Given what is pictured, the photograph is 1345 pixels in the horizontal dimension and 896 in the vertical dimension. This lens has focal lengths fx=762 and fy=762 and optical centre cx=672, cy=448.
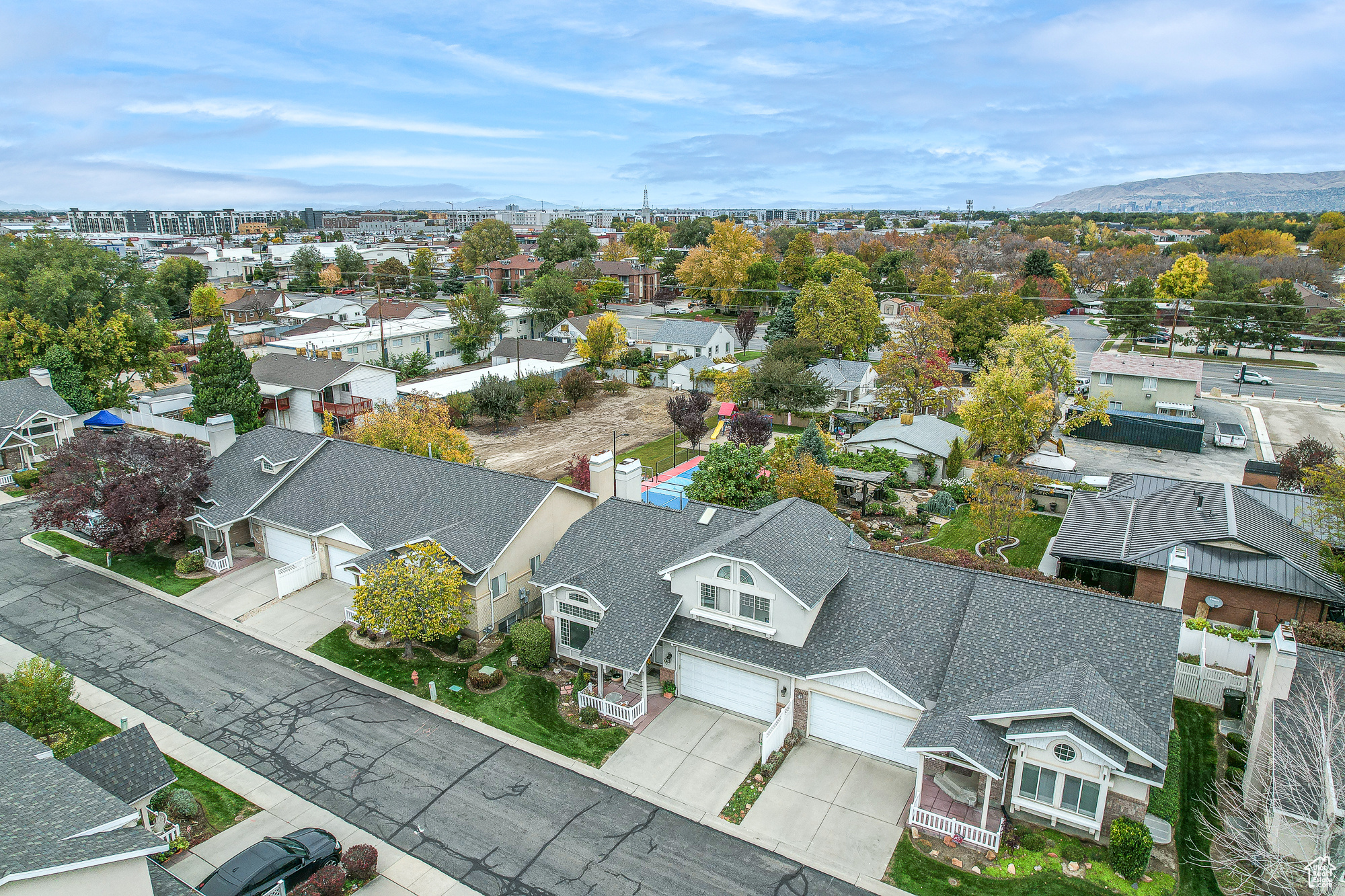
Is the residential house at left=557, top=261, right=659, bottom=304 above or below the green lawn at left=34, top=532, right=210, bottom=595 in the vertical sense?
above

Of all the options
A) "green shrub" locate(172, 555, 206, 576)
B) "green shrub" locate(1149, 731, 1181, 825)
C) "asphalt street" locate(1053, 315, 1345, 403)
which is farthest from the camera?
"asphalt street" locate(1053, 315, 1345, 403)

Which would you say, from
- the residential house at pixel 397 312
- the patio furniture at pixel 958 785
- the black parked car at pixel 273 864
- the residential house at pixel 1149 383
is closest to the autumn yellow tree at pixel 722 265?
the residential house at pixel 397 312

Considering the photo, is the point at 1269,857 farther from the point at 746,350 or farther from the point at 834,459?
the point at 746,350

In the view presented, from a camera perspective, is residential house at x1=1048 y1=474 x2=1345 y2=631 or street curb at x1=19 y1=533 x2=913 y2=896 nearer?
street curb at x1=19 y1=533 x2=913 y2=896

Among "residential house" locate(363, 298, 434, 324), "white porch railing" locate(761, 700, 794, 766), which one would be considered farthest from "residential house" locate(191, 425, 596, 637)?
"residential house" locate(363, 298, 434, 324)

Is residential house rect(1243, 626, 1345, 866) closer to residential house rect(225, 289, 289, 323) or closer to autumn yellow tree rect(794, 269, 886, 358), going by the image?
autumn yellow tree rect(794, 269, 886, 358)

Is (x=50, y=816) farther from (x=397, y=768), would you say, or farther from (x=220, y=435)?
(x=220, y=435)

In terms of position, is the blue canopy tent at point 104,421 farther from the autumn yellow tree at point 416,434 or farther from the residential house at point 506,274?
the residential house at point 506,274

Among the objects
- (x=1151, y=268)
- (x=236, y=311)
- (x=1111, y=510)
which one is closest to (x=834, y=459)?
(x=1111, y=510)
